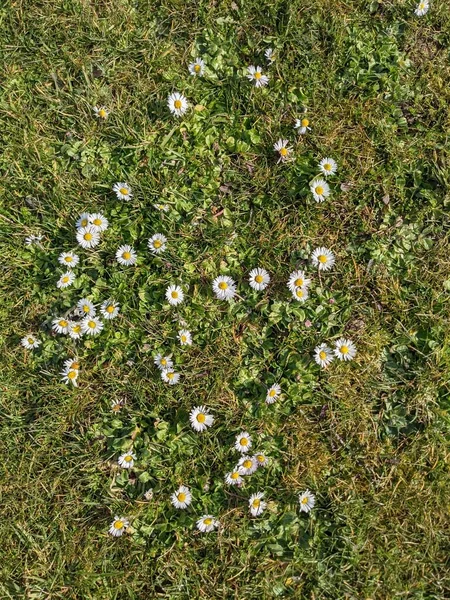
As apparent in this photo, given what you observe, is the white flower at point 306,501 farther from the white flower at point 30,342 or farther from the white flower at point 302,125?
the white flower at point 302,125

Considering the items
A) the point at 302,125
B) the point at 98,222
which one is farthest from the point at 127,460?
the point at 302,125

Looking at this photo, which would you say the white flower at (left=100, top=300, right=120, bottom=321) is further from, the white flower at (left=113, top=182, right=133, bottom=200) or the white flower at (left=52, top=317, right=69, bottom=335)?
the white flower at (left=113, top=182, right=133, bottom=200)

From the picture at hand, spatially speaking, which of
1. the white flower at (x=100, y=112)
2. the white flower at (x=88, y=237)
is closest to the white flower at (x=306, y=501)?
the white flower at (x=88, y=237)

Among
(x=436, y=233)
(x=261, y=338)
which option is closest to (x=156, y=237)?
(x=261, y=338)

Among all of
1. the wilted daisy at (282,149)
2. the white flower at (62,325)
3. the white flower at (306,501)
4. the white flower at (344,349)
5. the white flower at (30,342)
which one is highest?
the wilted daisy at (282,149)

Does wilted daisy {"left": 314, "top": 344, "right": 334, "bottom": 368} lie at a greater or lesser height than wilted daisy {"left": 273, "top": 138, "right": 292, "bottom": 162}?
lesser

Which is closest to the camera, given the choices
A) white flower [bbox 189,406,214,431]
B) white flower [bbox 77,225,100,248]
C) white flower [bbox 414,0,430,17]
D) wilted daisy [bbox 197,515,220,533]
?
wilted daisy [bbox 197,515,220,533]

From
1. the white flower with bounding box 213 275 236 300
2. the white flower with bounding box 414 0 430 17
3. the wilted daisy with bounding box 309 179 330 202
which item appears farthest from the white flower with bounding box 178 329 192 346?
the white flower with bounding box 414 0 430 17
